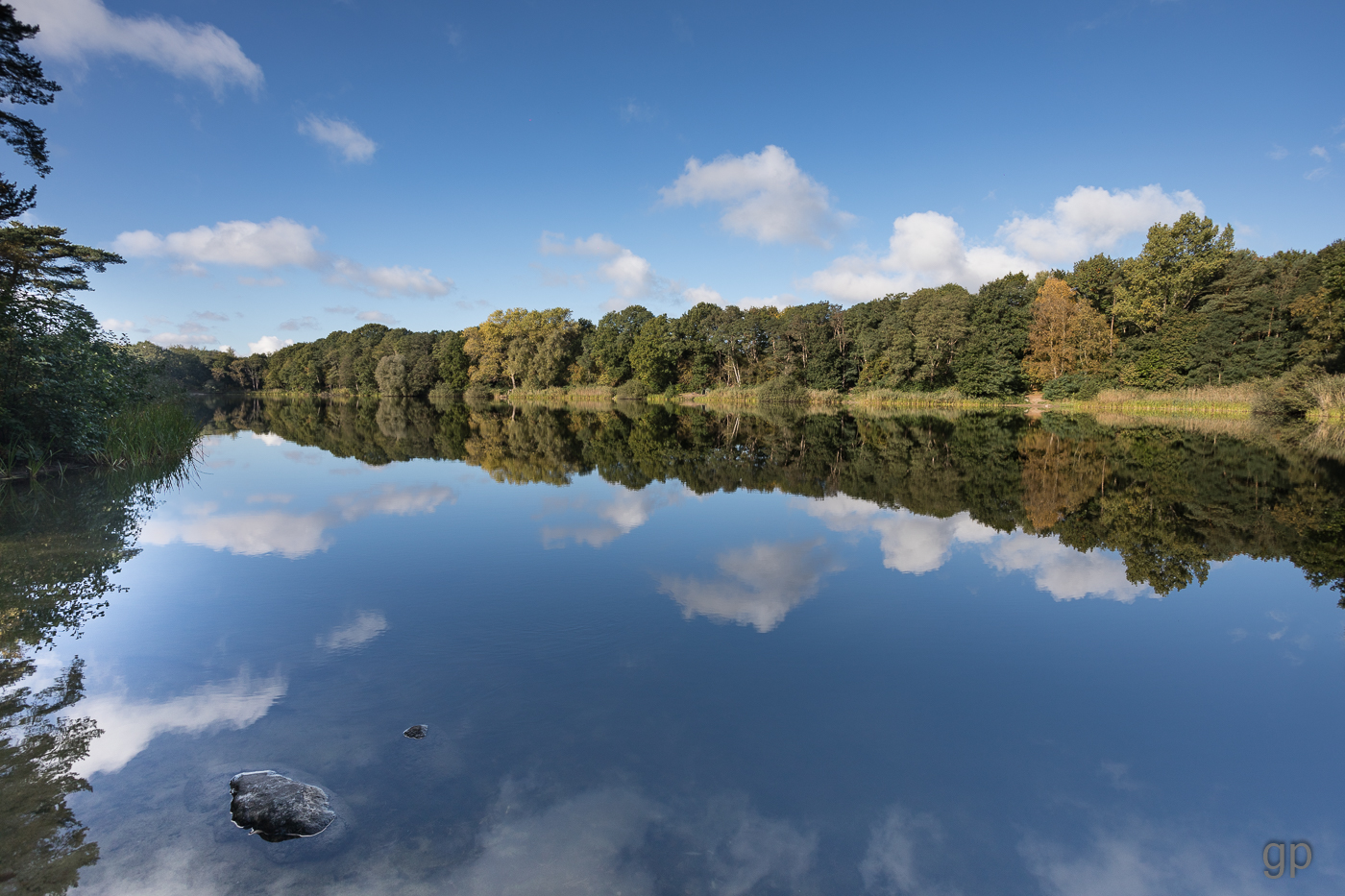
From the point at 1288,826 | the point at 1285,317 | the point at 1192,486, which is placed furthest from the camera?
the point at 1285,317

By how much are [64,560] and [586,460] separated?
11.7 m

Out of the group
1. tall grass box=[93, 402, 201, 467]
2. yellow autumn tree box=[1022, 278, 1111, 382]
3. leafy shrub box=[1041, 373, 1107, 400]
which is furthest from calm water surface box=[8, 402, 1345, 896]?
yellow autumn tree box=[1022, 278, 1111, 382]

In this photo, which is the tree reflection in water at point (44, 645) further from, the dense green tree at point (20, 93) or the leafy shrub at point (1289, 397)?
the leafy shrub at point (1289, 397)

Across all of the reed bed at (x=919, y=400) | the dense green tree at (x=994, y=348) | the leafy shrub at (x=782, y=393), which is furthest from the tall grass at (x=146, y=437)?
the dense green tree at (x=994, y=348)

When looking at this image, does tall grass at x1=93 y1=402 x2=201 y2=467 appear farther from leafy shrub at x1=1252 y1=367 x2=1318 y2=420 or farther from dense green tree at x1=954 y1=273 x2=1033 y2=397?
dense green tree at x1=954 y1=273 x2=1033 y2=397

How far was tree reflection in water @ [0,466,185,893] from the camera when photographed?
2941 mm

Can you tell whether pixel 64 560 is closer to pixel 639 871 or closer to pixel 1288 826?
pixel 639 871

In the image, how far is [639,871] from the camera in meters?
2.91

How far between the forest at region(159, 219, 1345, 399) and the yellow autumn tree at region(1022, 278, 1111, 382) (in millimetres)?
103

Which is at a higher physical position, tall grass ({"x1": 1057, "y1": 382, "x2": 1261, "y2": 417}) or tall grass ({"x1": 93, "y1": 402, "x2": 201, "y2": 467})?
tall grass ({"x1": 1057, "y1": 382, "x2": 1261, "y2": 417})

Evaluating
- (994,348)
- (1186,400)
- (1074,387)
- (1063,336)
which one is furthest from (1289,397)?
(994,348)

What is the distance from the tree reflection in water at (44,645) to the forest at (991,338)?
4610 centimetres

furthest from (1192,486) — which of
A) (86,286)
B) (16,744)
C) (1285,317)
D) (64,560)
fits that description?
(1285,317)

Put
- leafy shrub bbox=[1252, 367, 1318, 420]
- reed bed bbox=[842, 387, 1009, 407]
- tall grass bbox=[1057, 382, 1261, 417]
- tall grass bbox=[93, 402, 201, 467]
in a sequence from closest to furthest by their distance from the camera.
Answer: tall grass bbox=[93, 402, 201, 467], leafy shrub bbox=[1252, 367, 1318, 420], tall grass bbox=[1057, 382, 1261, 417], reed bed bbox=[842, 387, 1009, 407]
